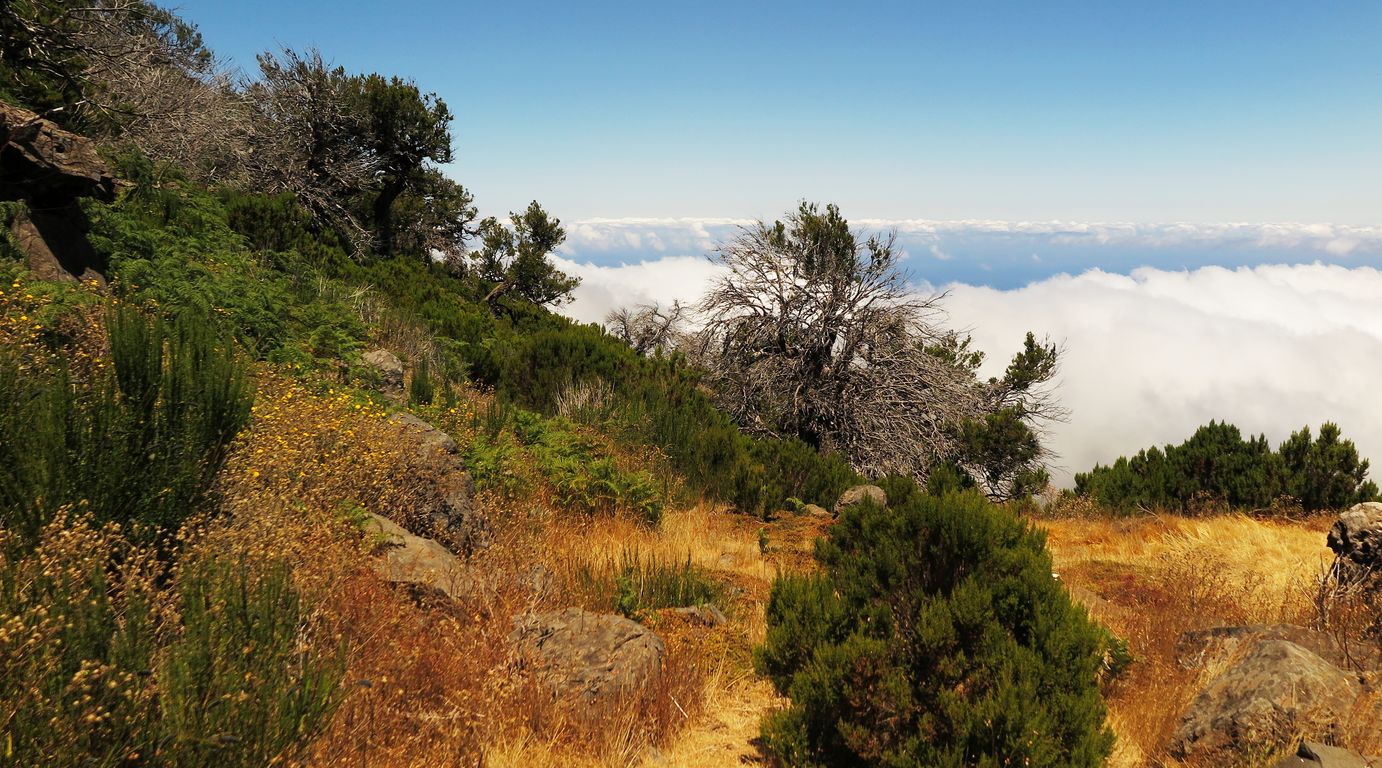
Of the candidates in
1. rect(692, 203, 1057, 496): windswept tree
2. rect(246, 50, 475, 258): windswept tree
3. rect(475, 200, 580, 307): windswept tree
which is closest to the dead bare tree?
rect(246, 50, 475, 258): windswept tree

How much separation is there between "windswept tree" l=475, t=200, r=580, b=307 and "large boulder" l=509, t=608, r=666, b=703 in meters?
23.9

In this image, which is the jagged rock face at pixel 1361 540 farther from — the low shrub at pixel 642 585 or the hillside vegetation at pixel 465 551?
the low shrub at pixel 642 585

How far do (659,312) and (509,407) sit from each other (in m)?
17.1

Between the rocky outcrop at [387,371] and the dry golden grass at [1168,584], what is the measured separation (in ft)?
23.4

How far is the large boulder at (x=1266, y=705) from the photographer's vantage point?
12.1 ft

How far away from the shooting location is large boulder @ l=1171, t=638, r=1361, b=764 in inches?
145

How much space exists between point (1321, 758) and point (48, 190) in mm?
11011

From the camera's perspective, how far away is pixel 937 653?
346cm

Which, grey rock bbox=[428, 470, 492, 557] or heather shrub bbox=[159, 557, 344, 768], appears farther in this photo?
grey rock bbox=[428, 470, 492, 557]

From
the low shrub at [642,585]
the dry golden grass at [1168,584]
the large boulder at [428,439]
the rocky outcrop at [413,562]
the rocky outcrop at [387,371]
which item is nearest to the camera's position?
the rocky outcrop at [413,562]

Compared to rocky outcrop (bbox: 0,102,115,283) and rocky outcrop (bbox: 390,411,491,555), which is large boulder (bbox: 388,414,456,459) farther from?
rocky outcrop (bbox: 0,102,115,283)

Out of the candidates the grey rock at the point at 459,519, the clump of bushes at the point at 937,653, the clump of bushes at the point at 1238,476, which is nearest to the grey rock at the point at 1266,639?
the clump of bushes at the point at 937,653

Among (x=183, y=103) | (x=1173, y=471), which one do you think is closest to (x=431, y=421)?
(x=1173, y=471)

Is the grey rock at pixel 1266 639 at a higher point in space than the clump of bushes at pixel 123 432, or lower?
lower
